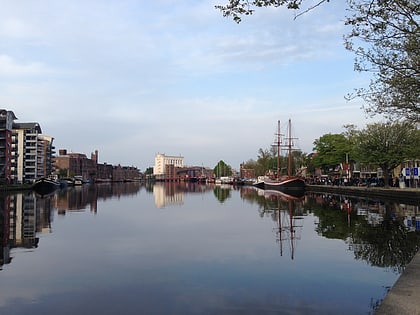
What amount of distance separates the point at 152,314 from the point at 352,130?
82.7m

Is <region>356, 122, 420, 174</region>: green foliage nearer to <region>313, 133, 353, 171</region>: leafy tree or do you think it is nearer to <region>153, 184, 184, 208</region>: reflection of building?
<region>313, 133, 353, 171</region>: leafy tree

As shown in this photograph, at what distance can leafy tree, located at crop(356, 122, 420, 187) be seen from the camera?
59094mm

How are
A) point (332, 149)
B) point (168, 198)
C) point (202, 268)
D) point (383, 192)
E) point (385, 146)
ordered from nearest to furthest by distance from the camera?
point (202, 268) → point (383, 192) → point (385, 146) → point (168, 198) → point (332, 149)

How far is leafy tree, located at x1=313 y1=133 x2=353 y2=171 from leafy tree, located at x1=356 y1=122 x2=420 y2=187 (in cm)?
2568

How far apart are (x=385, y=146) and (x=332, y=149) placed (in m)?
36.5

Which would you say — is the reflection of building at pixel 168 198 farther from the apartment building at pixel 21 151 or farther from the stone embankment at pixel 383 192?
the apartment building at pixel 21 151

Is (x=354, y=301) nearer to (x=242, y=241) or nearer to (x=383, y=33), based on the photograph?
(x=383, y=33)

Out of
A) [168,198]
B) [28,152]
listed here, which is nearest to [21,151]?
[28,152]

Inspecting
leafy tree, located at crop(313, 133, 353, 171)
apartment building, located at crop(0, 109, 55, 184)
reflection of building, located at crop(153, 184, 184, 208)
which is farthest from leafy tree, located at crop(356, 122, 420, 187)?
apartment building, located at crop(0, 109, 55, 184)

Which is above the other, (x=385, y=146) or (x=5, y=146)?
(x=5, y=146)

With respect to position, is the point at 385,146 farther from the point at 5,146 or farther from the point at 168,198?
the point at 5,146

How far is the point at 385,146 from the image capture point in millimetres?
61562

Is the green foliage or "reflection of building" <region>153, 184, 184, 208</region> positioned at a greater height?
the green foliage

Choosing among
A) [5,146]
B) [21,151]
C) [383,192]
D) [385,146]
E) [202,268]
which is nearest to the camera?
[202,268]
